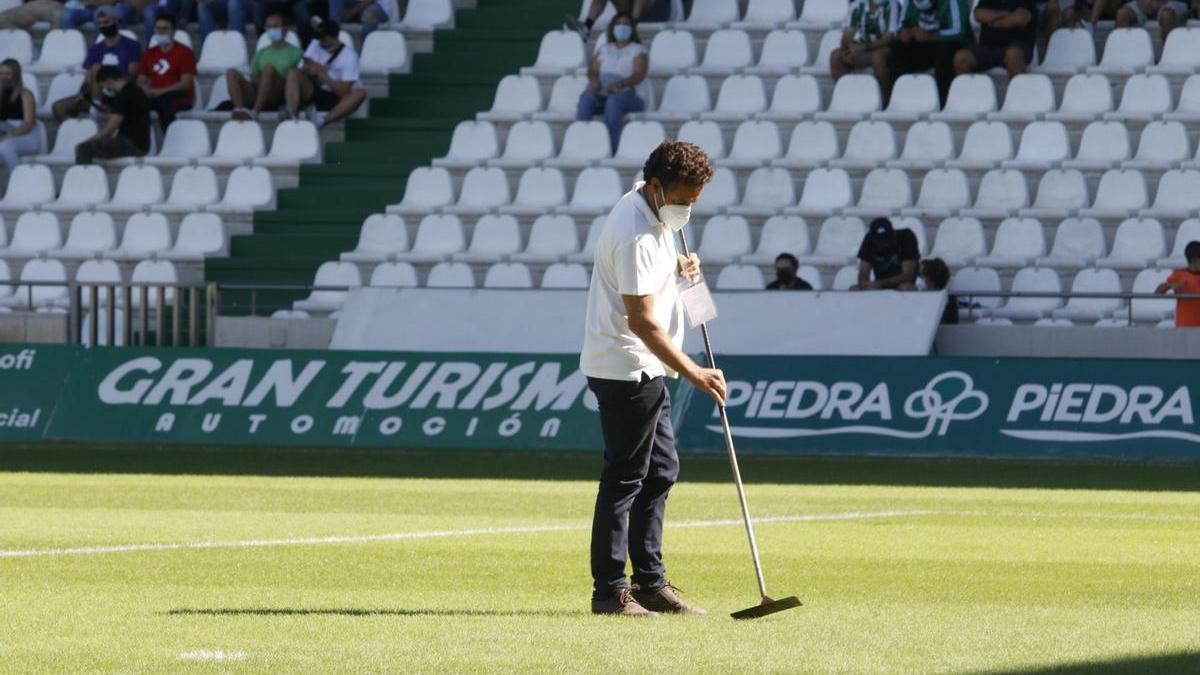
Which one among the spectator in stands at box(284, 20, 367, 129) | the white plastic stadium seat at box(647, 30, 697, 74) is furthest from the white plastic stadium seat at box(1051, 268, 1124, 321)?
the spectator in stands at box(284, 20, 367, 129)

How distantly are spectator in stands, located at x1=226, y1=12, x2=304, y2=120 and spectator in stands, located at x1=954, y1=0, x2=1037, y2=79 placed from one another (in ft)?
28.5

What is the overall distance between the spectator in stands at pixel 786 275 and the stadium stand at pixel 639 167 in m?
1.27

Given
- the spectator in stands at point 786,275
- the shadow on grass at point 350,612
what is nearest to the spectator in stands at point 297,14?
the spectator in stands at point 786,275

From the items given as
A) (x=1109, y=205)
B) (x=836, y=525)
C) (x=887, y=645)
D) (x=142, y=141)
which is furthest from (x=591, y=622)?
(x=142, y=141)

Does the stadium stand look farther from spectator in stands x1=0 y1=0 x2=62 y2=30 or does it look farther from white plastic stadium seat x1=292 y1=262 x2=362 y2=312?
spectator in stands x1=0 y1=0 x2=62 y2=30

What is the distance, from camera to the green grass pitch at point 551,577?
296 inches

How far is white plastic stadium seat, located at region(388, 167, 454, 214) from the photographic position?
87.8ft

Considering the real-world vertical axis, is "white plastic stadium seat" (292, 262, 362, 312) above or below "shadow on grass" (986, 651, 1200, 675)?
below

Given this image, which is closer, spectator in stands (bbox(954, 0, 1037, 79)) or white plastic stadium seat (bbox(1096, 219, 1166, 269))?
white plastic stadium seat (bbox(1096, 219, 1166, 269))

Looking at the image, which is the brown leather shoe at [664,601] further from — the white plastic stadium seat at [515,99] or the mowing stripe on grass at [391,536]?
the white plastic stadium seat at [515,99]

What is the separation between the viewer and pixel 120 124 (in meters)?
28.9

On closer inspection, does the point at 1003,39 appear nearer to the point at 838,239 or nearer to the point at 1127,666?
the point at 838,239

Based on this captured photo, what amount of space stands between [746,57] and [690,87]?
87 cm

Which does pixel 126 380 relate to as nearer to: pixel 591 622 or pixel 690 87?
pixel 690 87
